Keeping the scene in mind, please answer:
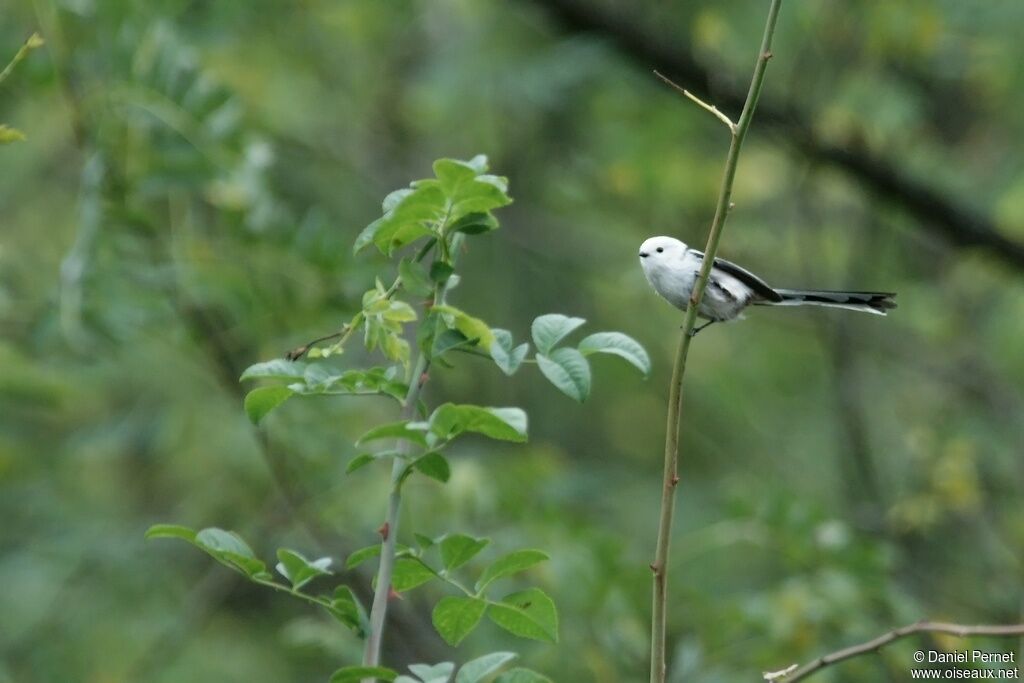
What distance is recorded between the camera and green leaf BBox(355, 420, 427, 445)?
1.79 metres

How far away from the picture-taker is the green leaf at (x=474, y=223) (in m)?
2.06

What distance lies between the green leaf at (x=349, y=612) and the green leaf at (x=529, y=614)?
24cm

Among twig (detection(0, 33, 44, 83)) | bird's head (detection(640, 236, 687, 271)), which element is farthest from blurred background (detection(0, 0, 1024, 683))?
twig (detection(0, 33, 44, 83))

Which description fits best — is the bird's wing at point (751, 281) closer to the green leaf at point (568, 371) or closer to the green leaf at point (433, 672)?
the green leaf at point (568, 371)

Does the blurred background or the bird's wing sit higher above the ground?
the blurred background

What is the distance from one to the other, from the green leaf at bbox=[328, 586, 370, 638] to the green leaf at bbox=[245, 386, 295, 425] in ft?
1.12

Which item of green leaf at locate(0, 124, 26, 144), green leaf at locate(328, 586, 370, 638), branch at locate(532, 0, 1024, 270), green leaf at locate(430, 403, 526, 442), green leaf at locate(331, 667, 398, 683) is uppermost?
branch at locate(532, 0, 1024, 270)

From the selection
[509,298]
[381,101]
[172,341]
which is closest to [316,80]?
[381,101]

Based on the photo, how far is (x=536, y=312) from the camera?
9.57 meters

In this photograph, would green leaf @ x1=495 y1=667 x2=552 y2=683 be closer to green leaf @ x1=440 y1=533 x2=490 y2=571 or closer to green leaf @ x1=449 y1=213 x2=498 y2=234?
green leaf @ x1=440 y1=533 x2=490 y2=571

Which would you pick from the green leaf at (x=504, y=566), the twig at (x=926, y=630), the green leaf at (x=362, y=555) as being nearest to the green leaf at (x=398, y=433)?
the green leaf at (x=362, y=555)

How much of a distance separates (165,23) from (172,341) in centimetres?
147

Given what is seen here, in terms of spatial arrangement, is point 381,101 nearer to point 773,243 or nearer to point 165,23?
point 773,243

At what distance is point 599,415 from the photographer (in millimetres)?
11125
